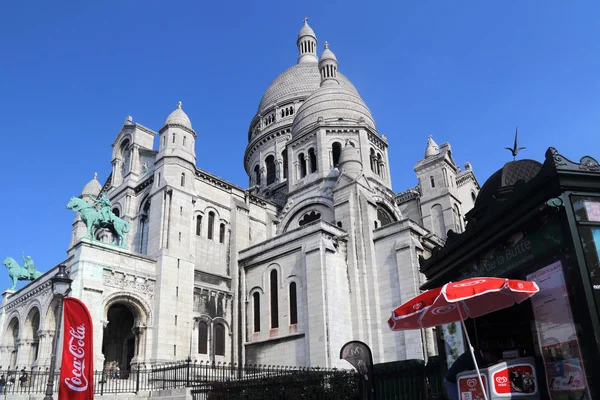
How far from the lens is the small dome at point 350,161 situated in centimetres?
3164

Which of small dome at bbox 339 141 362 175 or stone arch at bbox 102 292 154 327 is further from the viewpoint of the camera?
small dome at bbox 339 141 362 175

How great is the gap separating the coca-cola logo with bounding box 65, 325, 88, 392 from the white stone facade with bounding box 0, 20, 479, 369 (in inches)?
400

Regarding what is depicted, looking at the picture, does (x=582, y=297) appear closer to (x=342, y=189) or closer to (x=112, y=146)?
(x=342, y=189)

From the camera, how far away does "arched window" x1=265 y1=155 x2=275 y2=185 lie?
147ft

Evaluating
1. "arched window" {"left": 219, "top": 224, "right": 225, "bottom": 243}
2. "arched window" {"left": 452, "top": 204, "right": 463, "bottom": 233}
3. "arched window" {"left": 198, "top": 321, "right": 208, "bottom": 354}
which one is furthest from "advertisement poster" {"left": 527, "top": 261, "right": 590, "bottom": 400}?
"arched window" {"left": 452, "top": 204, "right": 463, "bottom": 233}

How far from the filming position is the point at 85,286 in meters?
22.6

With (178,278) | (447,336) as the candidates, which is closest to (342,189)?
(178,278)

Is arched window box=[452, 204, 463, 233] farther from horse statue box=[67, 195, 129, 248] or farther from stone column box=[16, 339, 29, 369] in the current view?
stone column box=[16, 339, 29, 369]

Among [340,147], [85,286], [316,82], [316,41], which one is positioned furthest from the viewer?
[316,41]

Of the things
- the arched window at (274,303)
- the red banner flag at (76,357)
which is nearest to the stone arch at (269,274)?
the arched window at (274,303)

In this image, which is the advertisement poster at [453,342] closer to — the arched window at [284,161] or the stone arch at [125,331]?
the stone arch at [125,331]

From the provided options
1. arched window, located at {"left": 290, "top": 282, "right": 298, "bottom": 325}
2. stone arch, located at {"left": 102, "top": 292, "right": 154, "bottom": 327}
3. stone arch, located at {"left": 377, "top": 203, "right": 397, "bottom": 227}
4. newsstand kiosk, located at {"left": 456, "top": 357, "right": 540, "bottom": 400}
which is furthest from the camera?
stone arch, located at {"left": 377, "top": 203, "right": 397, "bottom": 227}

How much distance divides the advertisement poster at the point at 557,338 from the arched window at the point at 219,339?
2315cm

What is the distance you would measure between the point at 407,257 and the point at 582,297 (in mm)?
19363
